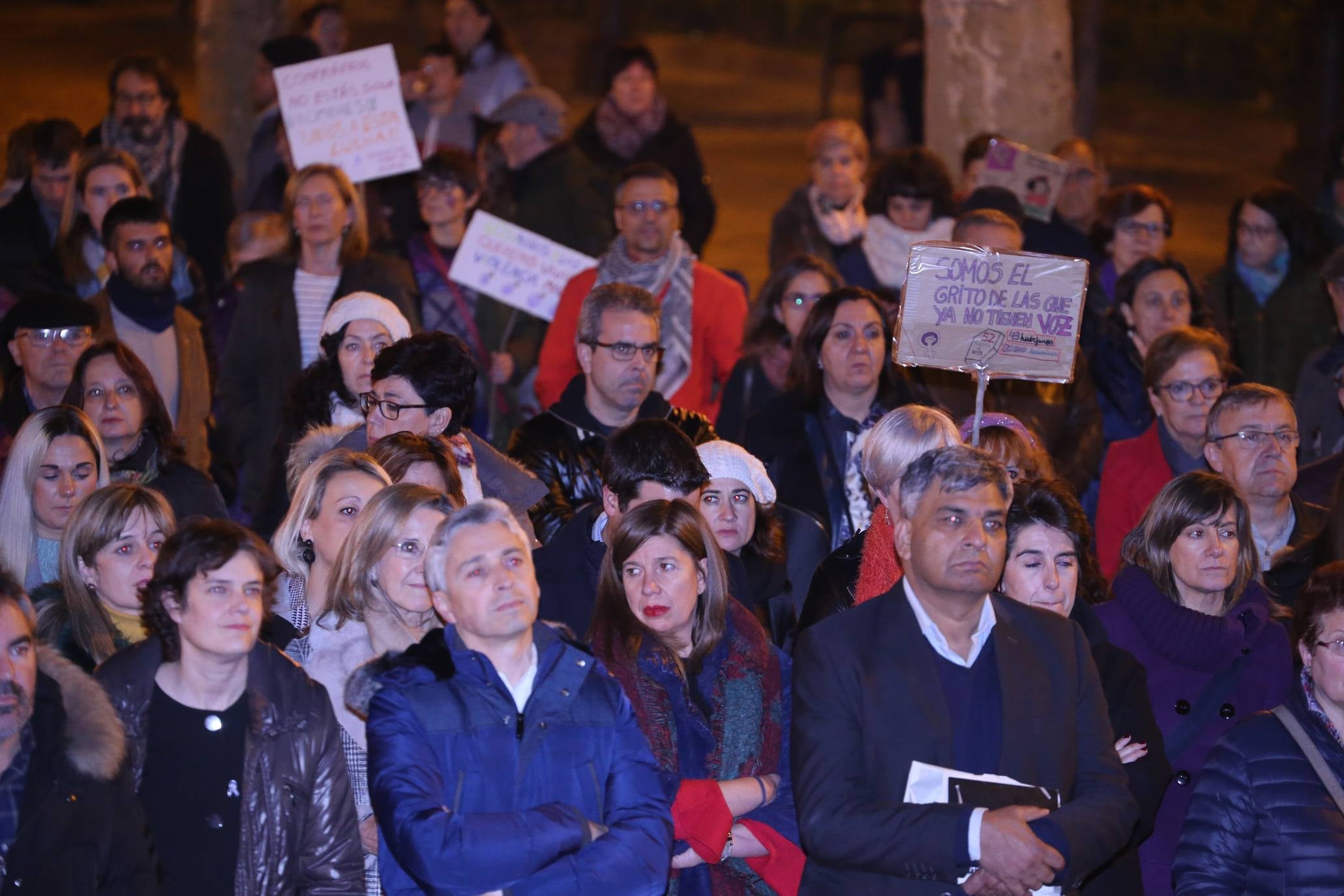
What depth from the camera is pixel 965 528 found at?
14.7 ft

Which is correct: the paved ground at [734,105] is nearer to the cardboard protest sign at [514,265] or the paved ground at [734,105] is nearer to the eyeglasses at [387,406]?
the cardboard protest sign at [514,265]

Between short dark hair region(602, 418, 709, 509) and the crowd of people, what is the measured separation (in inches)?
0.8

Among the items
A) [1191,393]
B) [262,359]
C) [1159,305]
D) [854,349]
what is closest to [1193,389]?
[1191,393]

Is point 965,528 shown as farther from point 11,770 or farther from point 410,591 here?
point 11,770

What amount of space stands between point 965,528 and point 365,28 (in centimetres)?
2742

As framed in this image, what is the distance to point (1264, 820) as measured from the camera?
476 centimetres

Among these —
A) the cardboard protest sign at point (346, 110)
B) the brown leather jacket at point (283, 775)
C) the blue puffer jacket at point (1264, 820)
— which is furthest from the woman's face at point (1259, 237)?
the brown leather jacket at point (283, 775)

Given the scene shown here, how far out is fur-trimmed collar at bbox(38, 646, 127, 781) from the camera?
4270 millimetres

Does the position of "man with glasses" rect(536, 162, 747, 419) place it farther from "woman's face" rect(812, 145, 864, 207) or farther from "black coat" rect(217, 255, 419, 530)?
"woman's face" rect(812, 145, 864, 207)

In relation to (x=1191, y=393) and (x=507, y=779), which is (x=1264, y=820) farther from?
(x=1191, y=393)

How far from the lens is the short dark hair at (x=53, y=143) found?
373 inches

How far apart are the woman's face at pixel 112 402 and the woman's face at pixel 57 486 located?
0.60m

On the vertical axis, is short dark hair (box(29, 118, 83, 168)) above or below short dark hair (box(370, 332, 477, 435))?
above

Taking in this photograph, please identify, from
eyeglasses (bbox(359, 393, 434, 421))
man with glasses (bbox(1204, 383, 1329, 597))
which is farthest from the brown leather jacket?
man with glasses (bbox(1204, 383, 1329, 597))
